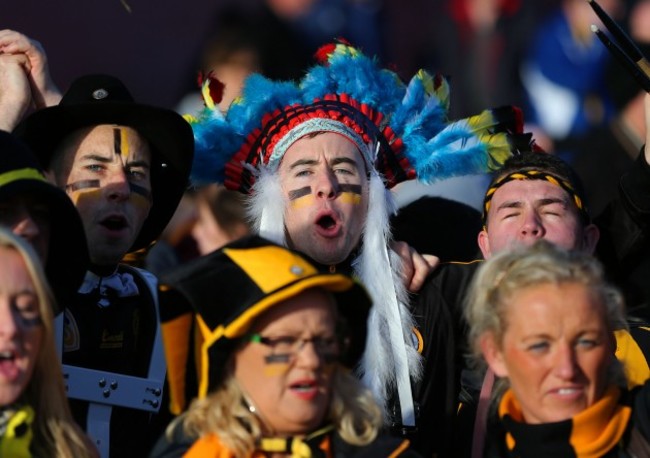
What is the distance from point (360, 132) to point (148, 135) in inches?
32.3

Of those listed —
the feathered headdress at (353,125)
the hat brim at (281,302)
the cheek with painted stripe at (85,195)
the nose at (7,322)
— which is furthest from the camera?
the feathered headdress at (353,125)

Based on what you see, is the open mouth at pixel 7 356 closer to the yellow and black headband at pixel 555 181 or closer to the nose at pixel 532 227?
the nose at pixel 532 227

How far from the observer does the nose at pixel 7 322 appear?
3699 millimetres

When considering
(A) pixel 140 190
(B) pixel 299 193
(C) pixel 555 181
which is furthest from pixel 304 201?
(C) pixel 555 181

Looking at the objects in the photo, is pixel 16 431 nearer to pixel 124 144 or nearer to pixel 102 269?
pixel 102 269

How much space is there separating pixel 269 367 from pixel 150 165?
1.53 m

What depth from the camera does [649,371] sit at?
463cm

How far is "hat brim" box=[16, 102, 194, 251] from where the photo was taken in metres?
4.95

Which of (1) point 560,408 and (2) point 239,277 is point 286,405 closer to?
(2) point 239,277

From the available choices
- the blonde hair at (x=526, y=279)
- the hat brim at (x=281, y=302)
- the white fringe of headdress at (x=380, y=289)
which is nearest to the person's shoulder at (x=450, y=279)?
the white fringe of headdress at (x=380, y=289)

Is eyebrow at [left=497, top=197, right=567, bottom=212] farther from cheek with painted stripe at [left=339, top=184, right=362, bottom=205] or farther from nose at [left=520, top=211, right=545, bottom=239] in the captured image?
cheek with painted stripe at [left=339, top=184, right=362, bottom=205]

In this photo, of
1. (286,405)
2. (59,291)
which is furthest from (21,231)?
(286,405)

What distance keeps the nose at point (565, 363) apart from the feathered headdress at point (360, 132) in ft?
4.35

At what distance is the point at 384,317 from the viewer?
506 cm
